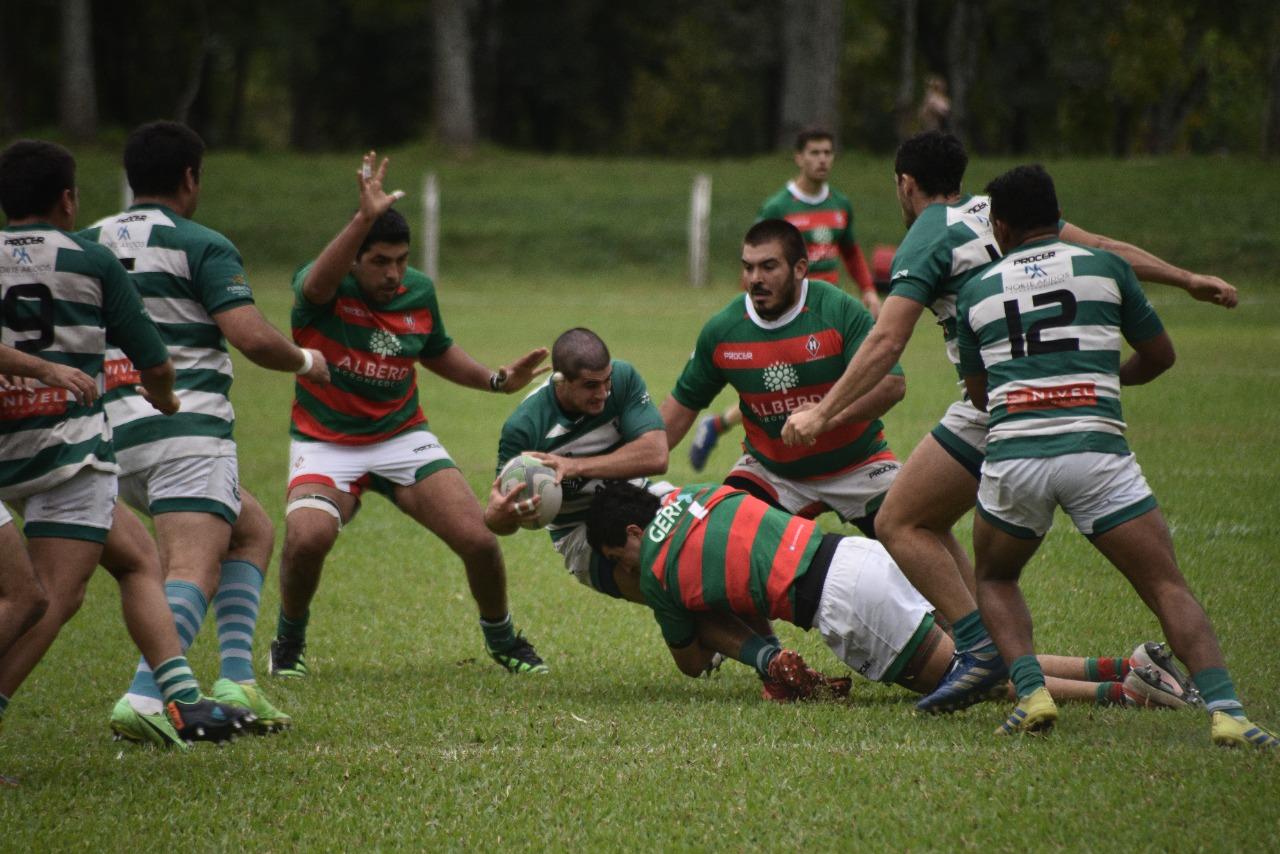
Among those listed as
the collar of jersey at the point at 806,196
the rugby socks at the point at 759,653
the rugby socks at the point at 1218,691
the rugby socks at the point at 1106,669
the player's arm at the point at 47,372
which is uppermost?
the player's arm at the point at 47,372

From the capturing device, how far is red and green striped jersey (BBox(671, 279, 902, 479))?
663 cm

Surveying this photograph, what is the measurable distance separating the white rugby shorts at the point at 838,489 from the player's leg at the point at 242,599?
231 centimetres

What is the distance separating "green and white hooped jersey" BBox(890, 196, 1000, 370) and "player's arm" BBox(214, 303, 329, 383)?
2.40 m

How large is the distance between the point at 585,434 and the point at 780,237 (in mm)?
1280

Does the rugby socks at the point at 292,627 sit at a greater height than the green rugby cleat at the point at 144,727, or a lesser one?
lesser

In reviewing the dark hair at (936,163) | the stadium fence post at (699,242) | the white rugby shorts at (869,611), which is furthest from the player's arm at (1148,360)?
the stadium fence post at (699,242)

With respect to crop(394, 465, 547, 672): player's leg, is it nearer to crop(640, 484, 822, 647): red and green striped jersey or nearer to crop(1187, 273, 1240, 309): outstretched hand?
crop(640, 484, 822, 647): red and green striped jersey

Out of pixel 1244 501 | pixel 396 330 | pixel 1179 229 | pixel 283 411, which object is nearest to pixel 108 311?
pixel 396 330

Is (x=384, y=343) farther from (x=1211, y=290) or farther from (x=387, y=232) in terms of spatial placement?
(x=1211, y=290)

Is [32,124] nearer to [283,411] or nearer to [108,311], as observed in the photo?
[283,411]

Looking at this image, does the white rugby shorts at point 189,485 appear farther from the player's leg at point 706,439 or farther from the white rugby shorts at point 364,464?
the player's leg at point 706,439

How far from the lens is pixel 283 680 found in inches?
265

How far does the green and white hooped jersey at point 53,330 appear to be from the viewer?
4.83 m

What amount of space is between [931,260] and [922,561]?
1167 millimetres
